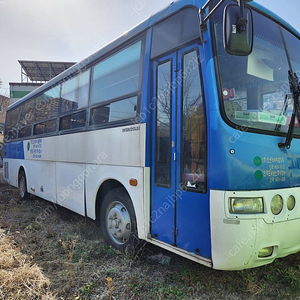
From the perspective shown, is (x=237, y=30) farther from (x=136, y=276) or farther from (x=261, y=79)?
(x=136, y=276)

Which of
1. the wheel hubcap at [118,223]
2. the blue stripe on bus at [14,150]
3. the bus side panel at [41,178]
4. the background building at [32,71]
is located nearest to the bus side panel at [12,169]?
the blue stripe on bus at [14,150]

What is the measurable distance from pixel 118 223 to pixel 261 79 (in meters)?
2.65

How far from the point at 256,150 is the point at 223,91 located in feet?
2.17

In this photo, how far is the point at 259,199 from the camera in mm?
2518

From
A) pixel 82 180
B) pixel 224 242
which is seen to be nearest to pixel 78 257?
pixel 82 180

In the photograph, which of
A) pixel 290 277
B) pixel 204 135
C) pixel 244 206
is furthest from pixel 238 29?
pixel 290 277

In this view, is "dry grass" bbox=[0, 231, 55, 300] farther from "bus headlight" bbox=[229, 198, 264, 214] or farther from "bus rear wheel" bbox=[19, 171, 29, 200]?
"bus rear wheel" bbox=[19, 171, 29, 200]

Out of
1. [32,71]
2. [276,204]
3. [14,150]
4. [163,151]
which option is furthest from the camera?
[32,71]

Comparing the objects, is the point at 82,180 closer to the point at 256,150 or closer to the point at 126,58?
the point at 126,58

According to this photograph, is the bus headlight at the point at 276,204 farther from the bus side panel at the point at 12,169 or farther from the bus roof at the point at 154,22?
the bus side panel at the point at 12,169

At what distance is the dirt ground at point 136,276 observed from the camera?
281cm

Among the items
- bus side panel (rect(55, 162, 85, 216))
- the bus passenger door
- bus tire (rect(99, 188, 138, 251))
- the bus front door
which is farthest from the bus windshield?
bus side panel (rect(55, 162, 85, 216))

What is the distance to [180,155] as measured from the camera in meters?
2.92

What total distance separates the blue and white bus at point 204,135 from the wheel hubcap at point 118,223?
2 centimetres
